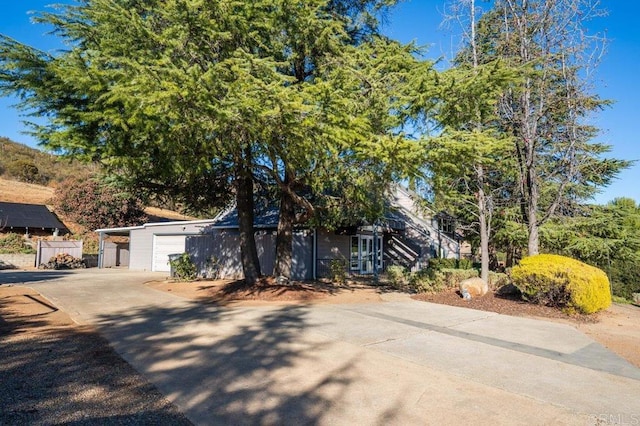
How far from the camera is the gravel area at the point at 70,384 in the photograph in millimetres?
3518

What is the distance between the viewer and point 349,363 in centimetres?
530

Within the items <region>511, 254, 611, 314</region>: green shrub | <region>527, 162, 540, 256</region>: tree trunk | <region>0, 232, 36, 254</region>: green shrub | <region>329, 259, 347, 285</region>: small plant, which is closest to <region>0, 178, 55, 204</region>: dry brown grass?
<region>0, 232, 36, 254</region>: green shrub

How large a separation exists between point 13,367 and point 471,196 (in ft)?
39.8

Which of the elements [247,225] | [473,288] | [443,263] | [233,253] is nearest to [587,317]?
[473,288]

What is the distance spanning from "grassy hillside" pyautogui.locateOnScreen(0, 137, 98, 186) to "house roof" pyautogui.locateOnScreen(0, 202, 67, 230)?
13.3 meters

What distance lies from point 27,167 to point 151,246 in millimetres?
41071

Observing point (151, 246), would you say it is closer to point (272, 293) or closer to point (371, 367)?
point (272, 293)

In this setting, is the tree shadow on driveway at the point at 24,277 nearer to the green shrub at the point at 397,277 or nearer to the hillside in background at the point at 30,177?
the green shrub at the point at 397,277

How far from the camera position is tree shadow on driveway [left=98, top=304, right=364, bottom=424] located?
3.84 metres

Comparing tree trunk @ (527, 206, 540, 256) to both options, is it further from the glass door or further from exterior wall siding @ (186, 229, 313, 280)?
the glass door

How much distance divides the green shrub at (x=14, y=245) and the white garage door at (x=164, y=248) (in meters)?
10.2

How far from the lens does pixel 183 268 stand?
1698 cm

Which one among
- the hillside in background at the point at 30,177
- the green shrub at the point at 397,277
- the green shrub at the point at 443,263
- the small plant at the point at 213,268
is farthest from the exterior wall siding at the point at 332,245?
the hillside in background at the point at 30,177

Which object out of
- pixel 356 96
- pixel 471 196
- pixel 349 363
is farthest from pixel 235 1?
pixel 471 196
